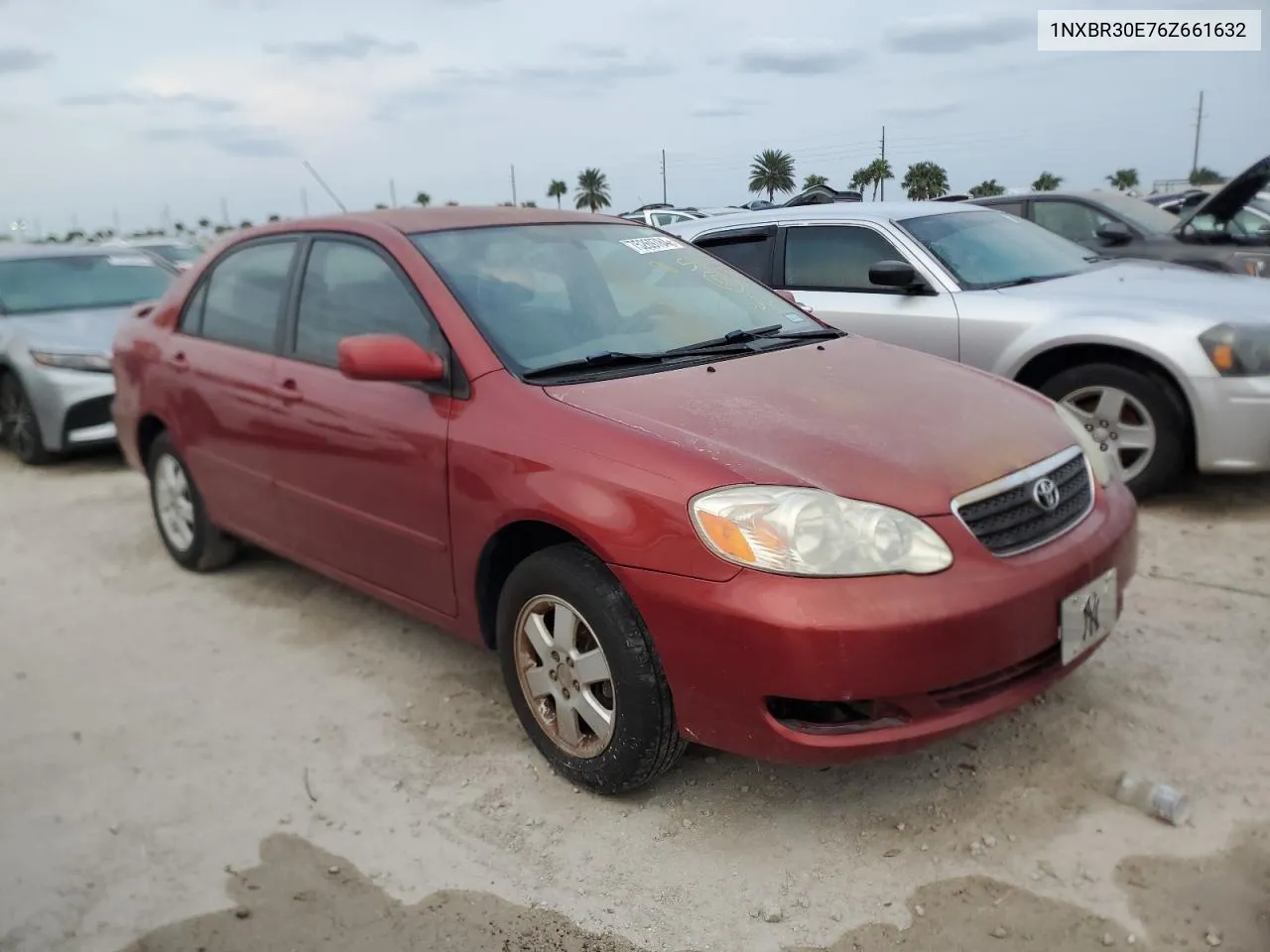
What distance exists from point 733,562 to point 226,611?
9.14 ft

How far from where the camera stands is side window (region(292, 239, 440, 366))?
11.0 ft

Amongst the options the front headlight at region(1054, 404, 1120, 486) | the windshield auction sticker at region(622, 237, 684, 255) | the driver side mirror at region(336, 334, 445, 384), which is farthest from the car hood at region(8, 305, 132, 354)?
the front headlight at region(1054, 404, 1120, 486)

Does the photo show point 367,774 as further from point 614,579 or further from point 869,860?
point 869,860

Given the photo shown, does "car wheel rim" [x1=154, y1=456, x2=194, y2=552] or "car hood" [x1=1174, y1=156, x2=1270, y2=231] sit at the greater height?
"car hood" [x1=1174, y1=156, x2=1270, y2=231]

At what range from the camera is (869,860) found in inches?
101

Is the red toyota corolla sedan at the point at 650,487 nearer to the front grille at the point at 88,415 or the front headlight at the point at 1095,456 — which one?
the front headlight at the point at 1095,456

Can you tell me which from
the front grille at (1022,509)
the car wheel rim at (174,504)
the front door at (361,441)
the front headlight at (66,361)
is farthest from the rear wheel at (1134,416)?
the front headlight at (66,361)

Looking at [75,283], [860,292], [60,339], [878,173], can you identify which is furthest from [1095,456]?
[878,173]

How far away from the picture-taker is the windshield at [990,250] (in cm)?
553

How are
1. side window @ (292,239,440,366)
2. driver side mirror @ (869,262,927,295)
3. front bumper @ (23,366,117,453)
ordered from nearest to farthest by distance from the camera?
side window @ (292,239,440,366)
driver side mirror @ (869,262,927,295)
front bumper @ (23,366,117,453)

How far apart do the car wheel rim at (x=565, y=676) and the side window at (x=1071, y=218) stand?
6.83 m

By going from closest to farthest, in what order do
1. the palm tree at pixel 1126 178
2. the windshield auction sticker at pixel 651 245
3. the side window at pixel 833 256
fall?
the windshield auction sticker at pixel 651 245 → the side window at pixel 833 256 → the palm tree at pixel 1126 178

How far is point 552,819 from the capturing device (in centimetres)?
280

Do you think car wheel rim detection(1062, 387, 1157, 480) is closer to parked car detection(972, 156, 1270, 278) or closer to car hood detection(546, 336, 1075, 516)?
car hood detection(546, 336, 1075, 516)
